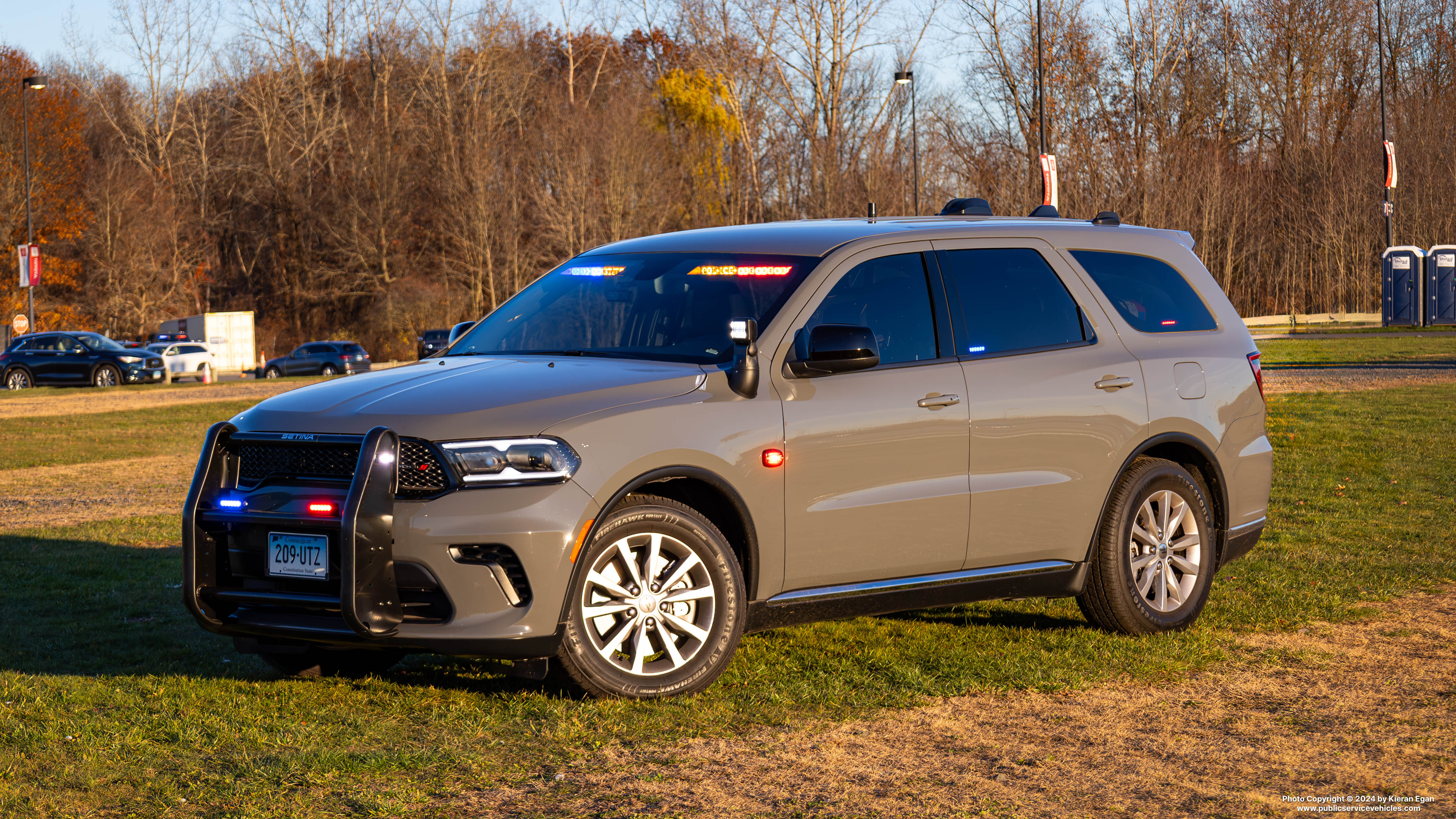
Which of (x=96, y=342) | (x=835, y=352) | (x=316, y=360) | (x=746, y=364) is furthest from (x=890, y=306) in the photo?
(x=316, y=360)

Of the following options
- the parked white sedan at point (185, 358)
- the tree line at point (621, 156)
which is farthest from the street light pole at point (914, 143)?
the parked white sedan at point (185, 358)

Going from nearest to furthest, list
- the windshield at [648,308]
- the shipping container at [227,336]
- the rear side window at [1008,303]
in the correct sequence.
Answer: the windshield at [648,308]
the rear side window at [1008,303]
the shipping container at [227,336]

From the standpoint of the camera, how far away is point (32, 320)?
155ft

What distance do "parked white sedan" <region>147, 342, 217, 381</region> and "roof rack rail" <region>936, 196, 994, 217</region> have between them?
44796 millimetres

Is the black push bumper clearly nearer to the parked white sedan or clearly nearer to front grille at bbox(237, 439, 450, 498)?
front grille at bbox(237, 439, 450, 498)

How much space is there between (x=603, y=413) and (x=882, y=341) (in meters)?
1.44

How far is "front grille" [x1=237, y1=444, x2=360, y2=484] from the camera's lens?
16.9 feet

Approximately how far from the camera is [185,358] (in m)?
49.8

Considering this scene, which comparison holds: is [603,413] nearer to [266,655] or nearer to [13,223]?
[266,655]

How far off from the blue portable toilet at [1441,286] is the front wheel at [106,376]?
38100mm

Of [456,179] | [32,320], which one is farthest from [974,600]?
[456,179]

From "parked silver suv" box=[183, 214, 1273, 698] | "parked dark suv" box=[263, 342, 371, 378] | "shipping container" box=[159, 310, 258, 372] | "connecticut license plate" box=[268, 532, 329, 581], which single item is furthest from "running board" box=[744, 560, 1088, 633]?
"shipping container" box=[159, 310, 258, 372]

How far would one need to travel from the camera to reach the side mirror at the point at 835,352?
5.64 m

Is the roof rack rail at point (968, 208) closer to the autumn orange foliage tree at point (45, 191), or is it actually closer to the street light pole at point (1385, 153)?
the street light pole at point (1385, 153)
